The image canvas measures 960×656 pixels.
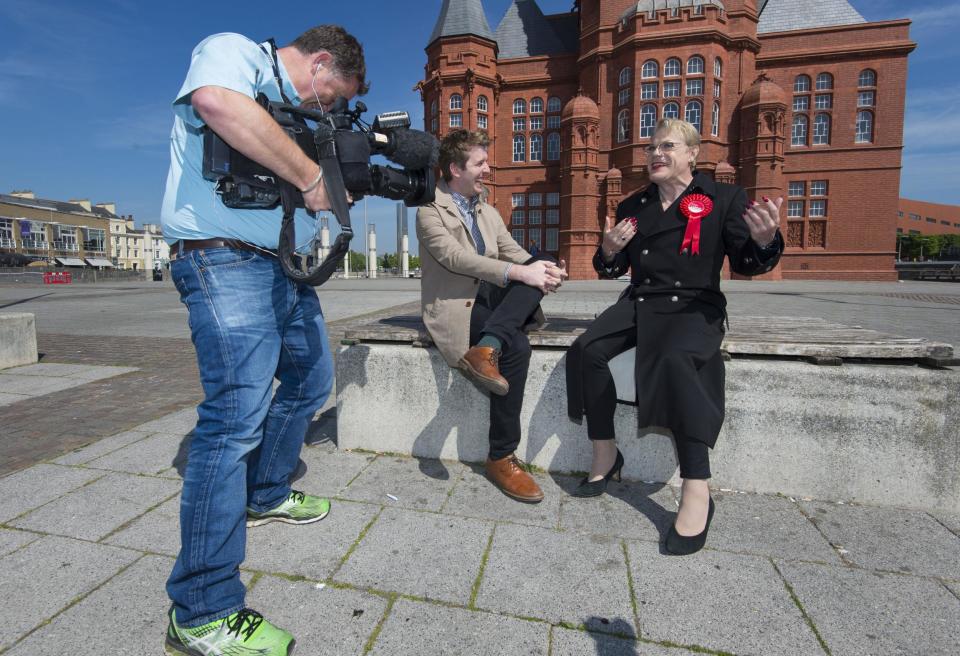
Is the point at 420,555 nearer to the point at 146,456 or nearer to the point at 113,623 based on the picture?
the point at 113,623

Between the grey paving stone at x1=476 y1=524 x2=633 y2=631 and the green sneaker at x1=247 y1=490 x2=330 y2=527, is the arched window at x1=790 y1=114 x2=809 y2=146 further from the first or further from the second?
the green sneaker at x1=247 y1=490 x2=330 y2=527

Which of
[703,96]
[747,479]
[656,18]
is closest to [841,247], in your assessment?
[703,96]

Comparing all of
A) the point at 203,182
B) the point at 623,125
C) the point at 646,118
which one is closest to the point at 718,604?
the point at 203,182

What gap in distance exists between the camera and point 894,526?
2.46 m

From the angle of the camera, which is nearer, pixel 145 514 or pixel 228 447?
pixel 228 447

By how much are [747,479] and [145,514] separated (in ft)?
10.3

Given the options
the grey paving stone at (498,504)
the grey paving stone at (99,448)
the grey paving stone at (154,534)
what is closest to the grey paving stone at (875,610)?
the grey paving stone at (498,504)

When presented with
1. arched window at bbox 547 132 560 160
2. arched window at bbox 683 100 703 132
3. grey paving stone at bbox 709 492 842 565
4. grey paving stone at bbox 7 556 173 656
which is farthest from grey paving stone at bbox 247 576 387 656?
arched window at bbox 547 132 560 160

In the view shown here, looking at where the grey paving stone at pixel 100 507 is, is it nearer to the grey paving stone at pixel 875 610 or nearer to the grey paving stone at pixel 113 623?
the grey paving stone at pixel 113 623

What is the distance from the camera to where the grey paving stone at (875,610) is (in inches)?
65.8

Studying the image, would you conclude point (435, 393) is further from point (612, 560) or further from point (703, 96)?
point (703, 96)

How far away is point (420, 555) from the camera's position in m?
2.18

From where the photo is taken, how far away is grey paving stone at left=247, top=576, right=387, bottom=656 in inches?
65.7

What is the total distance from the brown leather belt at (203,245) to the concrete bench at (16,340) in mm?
5850
